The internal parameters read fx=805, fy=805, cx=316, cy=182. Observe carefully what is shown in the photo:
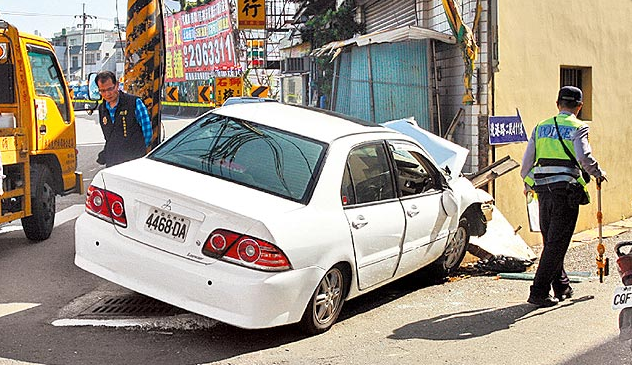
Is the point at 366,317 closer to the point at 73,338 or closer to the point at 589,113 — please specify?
the point at 73,338

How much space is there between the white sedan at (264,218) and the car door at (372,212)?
1 cm

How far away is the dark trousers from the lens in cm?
654

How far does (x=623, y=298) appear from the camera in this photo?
14.5 ft

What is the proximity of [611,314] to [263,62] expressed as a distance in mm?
22644

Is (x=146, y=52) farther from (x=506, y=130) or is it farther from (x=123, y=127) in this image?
(x=506, y=130)

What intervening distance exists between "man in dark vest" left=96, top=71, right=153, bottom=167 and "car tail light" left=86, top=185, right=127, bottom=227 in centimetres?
264

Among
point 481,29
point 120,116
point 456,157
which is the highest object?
point 481,29

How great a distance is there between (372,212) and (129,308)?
82.3 inches

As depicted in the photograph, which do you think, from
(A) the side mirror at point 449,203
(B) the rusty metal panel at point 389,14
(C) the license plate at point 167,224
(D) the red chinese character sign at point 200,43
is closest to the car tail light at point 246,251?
(C) the license plate at point 167,224

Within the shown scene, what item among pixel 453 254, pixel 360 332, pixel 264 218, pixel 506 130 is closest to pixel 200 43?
pixel 506 130

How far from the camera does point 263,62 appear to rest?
28156mm

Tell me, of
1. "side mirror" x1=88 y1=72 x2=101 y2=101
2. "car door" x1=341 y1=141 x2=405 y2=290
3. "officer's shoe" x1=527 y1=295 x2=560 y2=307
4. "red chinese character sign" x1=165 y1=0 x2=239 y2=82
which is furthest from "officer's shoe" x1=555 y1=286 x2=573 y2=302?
"red chinese character sign" x1=165 y1=0 x2=239 y2=82

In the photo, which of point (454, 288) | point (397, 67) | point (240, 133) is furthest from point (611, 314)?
point (397, 67)

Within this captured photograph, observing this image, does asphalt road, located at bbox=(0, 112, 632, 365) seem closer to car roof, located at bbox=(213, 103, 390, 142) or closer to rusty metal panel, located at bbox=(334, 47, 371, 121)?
car roof, located at bbox=(213, 103, 390, 142)
